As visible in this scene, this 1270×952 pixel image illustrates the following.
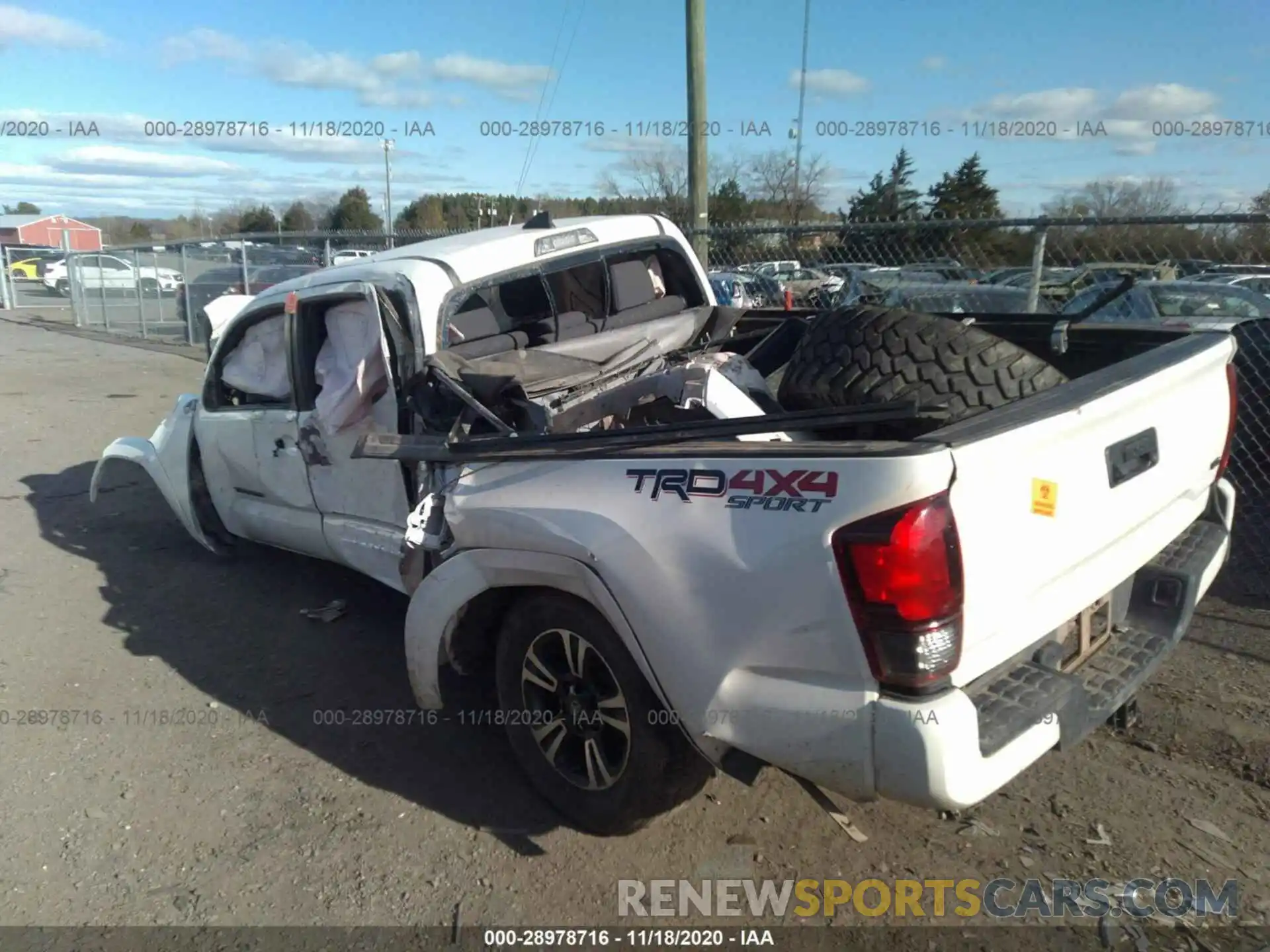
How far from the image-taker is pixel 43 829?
11.0 ft

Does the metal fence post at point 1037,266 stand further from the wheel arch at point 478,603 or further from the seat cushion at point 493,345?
the wheel arch at point 478,603

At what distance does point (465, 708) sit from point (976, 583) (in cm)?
255

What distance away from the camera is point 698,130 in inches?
365

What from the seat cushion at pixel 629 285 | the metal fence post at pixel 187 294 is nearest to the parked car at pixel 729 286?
the seat cushion at pixel 629 285

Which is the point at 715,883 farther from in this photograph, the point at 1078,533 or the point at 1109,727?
the point at 1109,727

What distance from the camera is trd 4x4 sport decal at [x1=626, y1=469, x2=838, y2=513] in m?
2.24

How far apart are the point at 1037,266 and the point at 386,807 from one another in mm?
5349

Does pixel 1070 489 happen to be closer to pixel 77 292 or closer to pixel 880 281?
pixel 880 281

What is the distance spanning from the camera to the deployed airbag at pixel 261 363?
475 centimetres


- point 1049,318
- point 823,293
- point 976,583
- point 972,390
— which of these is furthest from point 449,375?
point 823,293

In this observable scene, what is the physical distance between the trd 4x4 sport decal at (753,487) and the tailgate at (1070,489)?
0.31 m

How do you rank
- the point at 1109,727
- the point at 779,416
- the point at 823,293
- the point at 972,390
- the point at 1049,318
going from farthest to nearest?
the point at 823,293 → the point at 1049,318 → the point at 1109,727 → the point at 972,390 → the point at 779,416

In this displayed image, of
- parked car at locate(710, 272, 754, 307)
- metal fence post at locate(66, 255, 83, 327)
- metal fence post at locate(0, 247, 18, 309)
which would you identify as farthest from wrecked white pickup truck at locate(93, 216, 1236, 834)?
metal fence post at locate(0, 247, 18, 309)

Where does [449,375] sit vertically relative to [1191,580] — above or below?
above
